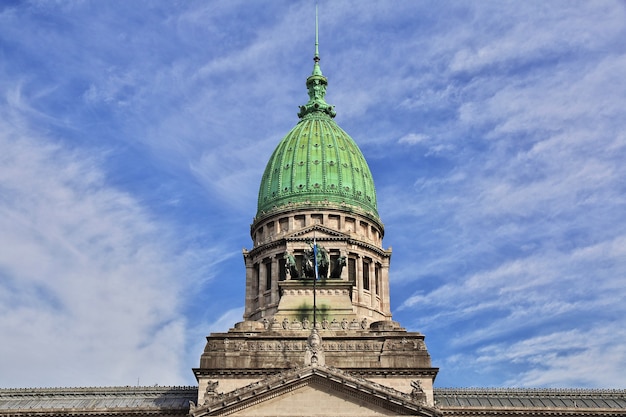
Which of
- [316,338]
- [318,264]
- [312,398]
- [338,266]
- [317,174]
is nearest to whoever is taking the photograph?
[312,398]

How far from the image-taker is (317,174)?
100500 mm

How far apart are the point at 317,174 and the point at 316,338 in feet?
124

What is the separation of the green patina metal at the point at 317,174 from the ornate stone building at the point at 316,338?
0.53 feet

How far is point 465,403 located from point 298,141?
128 feet

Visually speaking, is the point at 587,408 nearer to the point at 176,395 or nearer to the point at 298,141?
the point at 176,395

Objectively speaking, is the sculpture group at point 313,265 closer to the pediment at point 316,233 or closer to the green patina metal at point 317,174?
the pediment at point 316,233

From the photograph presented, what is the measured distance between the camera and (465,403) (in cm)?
7775

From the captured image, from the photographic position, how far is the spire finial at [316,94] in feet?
362

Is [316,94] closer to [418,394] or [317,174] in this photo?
[317,174]

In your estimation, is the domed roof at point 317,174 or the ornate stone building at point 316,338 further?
the domed roof at point 317,174

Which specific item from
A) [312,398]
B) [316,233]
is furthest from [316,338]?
[316,233]

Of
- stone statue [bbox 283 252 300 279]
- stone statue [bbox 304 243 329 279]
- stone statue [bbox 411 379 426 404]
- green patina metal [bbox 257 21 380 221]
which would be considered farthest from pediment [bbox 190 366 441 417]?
green patina metal [bbox 257 21 380 221]

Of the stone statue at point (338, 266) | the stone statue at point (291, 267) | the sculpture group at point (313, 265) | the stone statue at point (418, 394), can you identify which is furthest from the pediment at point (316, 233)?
the stone statue at point (418, 394)

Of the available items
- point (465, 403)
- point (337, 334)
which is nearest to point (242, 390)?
point (337, 334)
